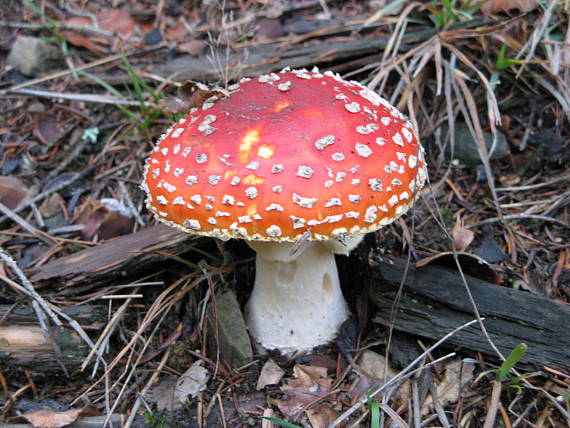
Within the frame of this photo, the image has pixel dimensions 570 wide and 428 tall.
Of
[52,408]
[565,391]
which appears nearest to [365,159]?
[565,391]

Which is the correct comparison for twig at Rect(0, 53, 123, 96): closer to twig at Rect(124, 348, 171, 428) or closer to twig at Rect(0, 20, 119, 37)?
twig at Rect(0, 20, 119, 37)

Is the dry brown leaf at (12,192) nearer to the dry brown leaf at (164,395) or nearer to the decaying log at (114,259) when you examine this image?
the decaying log at (114,259)

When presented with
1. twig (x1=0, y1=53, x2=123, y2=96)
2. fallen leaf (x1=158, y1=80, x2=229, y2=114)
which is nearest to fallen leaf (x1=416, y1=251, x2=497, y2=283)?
fallen leaf (x1=158, y1=80, x2=229, y2=114)

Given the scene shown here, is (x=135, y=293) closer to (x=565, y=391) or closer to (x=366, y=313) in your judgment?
(x=366, y=313)

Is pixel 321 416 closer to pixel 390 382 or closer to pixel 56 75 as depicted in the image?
pixel 390 382

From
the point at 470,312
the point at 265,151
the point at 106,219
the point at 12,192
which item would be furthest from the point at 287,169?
the point at 12,192

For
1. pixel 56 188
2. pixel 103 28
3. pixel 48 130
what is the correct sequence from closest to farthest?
pixel 56 188 → pixel 48 130 → pixel 103 28
